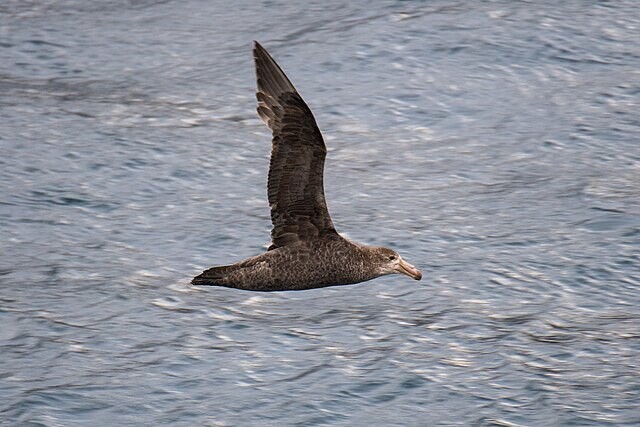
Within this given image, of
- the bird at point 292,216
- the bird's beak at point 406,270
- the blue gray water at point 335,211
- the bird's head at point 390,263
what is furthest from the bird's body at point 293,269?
the blue gray water at point 335,211

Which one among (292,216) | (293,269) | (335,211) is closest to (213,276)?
(293,269)

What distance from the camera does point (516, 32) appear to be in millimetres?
20328

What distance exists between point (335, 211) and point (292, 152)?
506 cm

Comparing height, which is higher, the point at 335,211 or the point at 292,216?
the point at 292,216

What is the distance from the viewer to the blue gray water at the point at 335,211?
12.9 meters

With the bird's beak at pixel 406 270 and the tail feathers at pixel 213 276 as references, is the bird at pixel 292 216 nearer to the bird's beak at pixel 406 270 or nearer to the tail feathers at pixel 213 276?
the tail feathers at pixel 213 276

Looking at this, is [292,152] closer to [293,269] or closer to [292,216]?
[292,216]

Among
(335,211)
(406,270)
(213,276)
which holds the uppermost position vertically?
(213,276)

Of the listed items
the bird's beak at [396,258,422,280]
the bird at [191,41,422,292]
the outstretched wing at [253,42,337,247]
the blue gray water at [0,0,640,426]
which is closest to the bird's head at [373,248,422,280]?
the bird's beak at [396,258,422,280]

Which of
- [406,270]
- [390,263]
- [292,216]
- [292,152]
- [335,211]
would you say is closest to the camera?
[292,152]

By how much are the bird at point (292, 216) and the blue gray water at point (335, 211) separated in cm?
147

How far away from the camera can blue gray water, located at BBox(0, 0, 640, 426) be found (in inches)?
506

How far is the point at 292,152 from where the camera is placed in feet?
37.3

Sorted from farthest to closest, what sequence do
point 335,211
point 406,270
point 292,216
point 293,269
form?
point 335,211 → point 406,270 → point 292,216 → point 293,269
